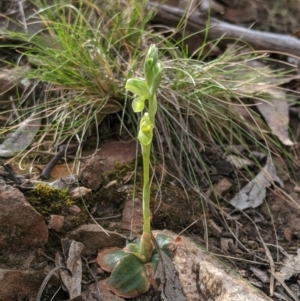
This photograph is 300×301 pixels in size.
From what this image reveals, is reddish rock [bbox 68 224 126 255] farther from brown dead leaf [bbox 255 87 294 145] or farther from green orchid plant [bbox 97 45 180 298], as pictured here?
brown dead leaf [bbox 255 87 294 145]

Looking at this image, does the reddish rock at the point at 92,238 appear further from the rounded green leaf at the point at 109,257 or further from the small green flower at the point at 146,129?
the small green flower at the point at 146,129

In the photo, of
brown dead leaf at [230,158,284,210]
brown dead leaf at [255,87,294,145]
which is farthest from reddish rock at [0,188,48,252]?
brown dead leaf at [255,87,294,145]

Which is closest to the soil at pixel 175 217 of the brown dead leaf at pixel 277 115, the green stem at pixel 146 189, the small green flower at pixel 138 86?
the green stem at pixel 146 189

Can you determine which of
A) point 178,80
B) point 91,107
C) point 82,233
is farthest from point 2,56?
point 82,233

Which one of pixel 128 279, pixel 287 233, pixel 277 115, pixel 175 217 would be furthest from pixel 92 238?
pixel 277 115

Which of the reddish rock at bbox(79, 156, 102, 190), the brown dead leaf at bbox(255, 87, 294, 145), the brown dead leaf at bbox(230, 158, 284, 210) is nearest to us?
the reddish rock at bbox(79, 156, 102, 190)

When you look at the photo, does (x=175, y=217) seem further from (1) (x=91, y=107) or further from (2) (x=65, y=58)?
(2) (x=65, y=58)
